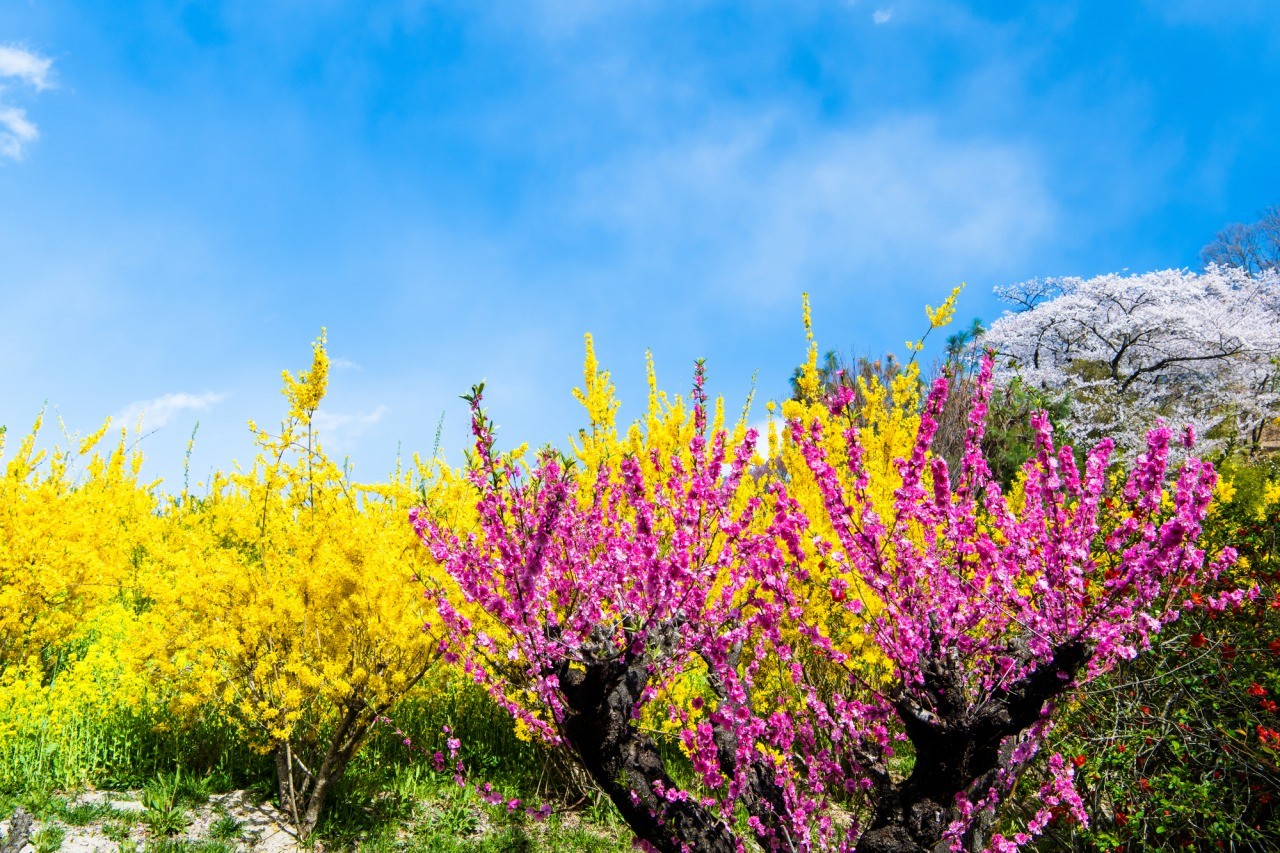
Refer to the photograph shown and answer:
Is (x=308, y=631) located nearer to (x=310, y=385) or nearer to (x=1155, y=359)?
(x=310, y=385)

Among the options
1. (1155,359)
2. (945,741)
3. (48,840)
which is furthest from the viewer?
(1155,359)

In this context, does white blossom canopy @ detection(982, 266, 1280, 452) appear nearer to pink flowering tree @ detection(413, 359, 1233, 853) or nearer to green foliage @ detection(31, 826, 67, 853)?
pink flowering tree @ detection(413, 359, 1233, 853)

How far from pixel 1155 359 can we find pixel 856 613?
21.8 meters

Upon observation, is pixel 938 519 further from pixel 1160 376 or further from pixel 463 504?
pixel 1160 376

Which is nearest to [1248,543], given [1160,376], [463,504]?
[463,504]

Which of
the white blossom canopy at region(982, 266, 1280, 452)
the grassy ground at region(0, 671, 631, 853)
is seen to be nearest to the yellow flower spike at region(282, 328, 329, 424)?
the grassy ground at region(0, 671, 631, 853)

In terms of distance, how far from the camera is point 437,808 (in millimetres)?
5062

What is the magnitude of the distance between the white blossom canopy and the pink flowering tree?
18599mm

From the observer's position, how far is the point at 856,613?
3.40 m

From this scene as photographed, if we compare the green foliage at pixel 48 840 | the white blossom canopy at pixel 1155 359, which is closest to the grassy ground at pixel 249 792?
the green foliage at pixel 48 840

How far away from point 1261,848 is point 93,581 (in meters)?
7.64

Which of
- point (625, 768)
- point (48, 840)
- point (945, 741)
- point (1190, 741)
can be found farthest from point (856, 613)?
point (48, 840)

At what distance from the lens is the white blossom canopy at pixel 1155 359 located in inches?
787

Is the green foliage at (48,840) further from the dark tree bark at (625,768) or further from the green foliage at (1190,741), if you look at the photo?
the green foliage at (1190,741)
